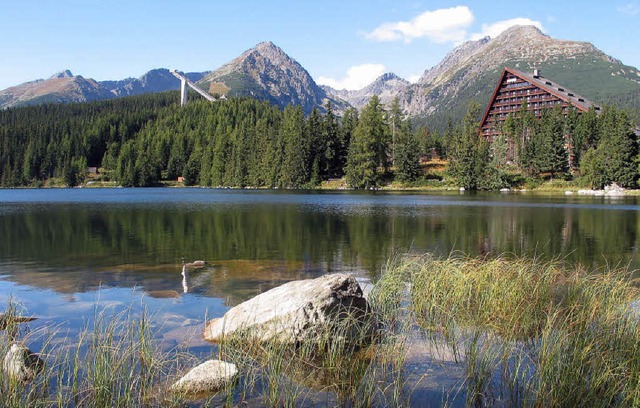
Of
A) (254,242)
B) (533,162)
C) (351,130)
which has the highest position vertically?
(351,130)

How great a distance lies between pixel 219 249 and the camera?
25031 millimetres

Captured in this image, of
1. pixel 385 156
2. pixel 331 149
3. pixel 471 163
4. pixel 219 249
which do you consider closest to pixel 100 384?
pixel 219 249

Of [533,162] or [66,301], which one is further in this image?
[533,162]

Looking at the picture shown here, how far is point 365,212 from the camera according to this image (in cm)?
4675

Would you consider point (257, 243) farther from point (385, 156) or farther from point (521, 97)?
point (521, 97)

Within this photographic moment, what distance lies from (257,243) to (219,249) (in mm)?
2650

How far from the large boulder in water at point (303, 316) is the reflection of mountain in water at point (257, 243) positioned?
363 centimetres

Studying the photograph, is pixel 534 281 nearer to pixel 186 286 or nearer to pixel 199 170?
pixel 186 286

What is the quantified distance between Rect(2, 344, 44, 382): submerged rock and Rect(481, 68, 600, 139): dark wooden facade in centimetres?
12271

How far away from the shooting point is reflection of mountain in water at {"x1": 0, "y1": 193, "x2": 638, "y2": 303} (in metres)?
17.9

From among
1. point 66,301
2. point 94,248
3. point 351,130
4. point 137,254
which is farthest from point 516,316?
point 351,130

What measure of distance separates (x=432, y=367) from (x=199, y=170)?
16044 centimetres

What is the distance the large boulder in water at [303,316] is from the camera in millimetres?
9383

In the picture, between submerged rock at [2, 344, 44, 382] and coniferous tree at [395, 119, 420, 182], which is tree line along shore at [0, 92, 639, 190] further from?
submerged rock at [2, 344, 44, 382]
